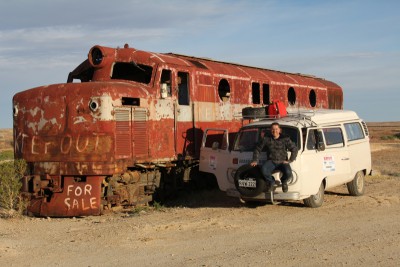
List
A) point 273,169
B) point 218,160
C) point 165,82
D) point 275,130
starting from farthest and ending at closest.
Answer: point 165,82, point 218,160, point 275,130, point 273,169

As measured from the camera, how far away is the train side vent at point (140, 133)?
10438mm

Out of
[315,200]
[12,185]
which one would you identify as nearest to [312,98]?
[315,200]

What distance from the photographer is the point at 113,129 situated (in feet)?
32.9

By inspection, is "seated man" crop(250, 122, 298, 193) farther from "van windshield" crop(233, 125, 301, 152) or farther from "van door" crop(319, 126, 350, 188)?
"van door" crop(319, 126, 350, 188)

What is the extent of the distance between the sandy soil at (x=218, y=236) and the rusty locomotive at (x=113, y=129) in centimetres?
61

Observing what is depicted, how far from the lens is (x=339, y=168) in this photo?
10781 mm

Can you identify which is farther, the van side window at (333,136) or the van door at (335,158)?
the van side window at (333,136)

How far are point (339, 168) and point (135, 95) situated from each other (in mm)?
4693

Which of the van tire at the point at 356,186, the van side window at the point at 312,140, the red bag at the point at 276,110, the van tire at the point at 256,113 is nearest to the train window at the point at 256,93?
the van tire at the point at 256,113

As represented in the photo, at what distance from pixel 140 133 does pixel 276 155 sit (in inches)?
115

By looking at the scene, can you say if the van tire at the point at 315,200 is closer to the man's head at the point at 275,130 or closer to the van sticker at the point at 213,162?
the man's head at the point at 275,130

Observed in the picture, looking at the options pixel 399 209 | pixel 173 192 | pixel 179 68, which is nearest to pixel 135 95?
pixel 179 68

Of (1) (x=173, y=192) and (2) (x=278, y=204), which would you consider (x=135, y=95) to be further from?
(2) (x=278, y=204)

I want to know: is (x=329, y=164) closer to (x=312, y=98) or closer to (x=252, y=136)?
(x=252, y=136)
